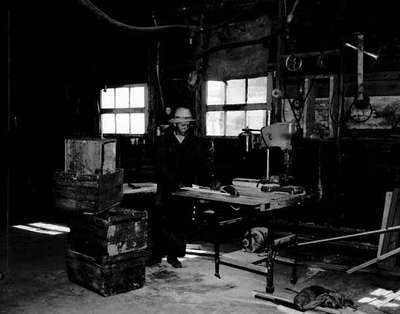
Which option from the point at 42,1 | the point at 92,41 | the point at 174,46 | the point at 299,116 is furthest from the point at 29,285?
the point at 42,1

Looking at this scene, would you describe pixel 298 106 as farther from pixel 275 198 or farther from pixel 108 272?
pixel 108 272

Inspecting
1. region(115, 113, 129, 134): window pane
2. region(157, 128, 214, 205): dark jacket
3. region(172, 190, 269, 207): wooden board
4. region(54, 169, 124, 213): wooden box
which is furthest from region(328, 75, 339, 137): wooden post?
region(115, 113, 129, 134): window pane

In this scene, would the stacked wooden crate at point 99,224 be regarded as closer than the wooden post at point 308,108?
Yes

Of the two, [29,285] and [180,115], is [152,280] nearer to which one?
[29,285]

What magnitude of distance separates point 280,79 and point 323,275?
11.6ft

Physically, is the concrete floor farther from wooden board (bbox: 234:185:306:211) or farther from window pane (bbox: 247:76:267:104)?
window pane (bbox: 247:76:267:104)

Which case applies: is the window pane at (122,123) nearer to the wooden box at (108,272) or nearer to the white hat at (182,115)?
the white hat at (182,115)

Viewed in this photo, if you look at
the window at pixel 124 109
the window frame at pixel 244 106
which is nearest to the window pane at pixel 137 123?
the window at pixel 124 109

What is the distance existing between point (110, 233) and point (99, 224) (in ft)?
0.64

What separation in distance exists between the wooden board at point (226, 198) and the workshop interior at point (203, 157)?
4 cm

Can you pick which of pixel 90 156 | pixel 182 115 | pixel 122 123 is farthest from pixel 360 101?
pixel 122 123

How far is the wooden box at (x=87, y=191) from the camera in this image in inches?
212

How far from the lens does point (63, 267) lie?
6543 mm

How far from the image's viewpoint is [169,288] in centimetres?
561
